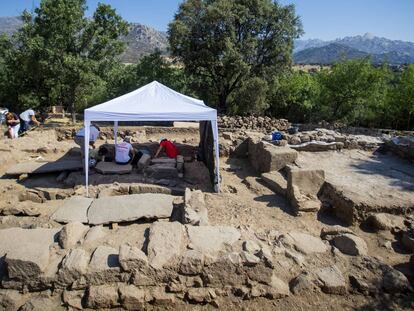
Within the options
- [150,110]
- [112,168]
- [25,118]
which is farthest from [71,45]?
[150,110]

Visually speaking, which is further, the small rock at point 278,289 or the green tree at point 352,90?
the green tree at point 352,90

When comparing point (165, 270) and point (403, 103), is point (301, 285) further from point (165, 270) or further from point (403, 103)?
point (403, 103)

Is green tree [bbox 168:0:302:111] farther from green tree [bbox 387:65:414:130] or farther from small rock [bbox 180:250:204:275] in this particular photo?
small rock [bbox 180:250:204:275]

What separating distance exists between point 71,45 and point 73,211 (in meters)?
12.6

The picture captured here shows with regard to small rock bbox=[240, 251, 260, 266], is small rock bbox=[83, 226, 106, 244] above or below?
below

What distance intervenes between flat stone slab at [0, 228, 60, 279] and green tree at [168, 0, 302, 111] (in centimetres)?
1705

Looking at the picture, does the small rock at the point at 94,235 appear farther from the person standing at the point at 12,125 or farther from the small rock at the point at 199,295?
the person standing at the point at 12,125

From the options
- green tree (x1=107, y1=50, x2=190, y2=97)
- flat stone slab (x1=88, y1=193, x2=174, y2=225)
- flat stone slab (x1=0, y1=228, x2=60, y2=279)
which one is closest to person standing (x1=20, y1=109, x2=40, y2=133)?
flat stone slab (x1=88, y1=193, x2=174, y2=225)

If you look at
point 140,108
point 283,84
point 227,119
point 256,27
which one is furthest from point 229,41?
point 140,108

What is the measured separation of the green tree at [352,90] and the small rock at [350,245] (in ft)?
74.3

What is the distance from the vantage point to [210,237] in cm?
421

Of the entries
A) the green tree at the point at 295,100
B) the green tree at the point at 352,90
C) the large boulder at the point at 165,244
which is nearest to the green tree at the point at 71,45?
the large boulder at the point at 165,244

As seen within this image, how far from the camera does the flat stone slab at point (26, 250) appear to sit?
11.3 ft

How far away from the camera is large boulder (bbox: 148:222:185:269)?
3.63 metres
